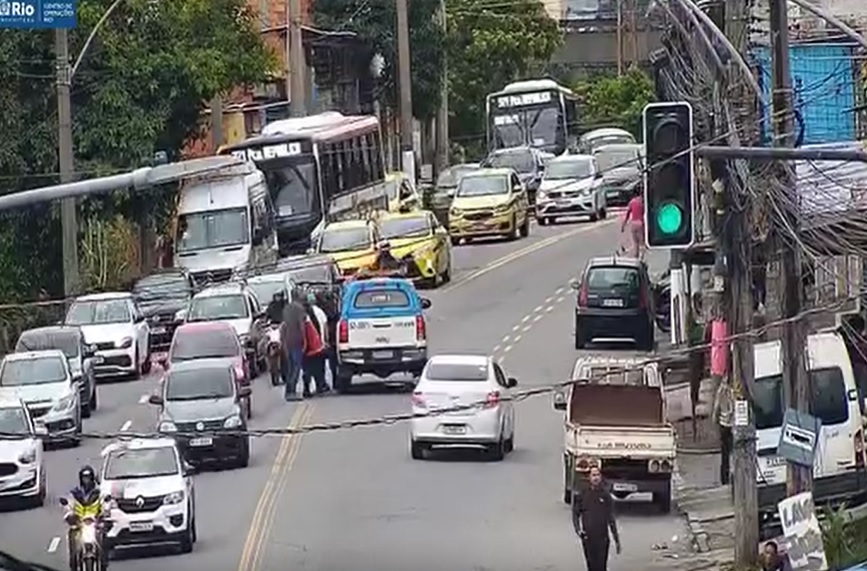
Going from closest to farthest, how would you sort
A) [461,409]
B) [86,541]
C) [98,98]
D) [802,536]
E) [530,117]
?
1. [802,536]
2. [86,541]
3. [461,409]
4. [98,98]
5. [530,117]

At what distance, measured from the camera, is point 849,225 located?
2795 centimetres

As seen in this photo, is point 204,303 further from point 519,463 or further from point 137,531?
point 137,531

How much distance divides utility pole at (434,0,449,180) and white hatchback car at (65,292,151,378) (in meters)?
32.4

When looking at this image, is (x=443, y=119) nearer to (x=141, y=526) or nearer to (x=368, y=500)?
(x=368, y=500)

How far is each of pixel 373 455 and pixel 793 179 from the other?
10368mm

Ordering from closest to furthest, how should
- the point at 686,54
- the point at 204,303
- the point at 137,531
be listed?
1. the point at 137,531
2. the point at 686,54
3. the point at 204,303

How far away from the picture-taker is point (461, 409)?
32594 millimetres

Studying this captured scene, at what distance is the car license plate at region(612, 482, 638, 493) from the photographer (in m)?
30.2

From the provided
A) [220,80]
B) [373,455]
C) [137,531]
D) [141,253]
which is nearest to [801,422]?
[137,531]

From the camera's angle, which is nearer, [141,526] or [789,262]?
[789,262]

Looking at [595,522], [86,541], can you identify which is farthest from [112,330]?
[595,522]

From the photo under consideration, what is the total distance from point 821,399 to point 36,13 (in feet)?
44.0

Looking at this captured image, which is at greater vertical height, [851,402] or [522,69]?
[522,69]

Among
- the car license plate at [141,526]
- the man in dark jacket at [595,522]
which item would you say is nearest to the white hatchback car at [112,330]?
the car license plate at [141,526]
